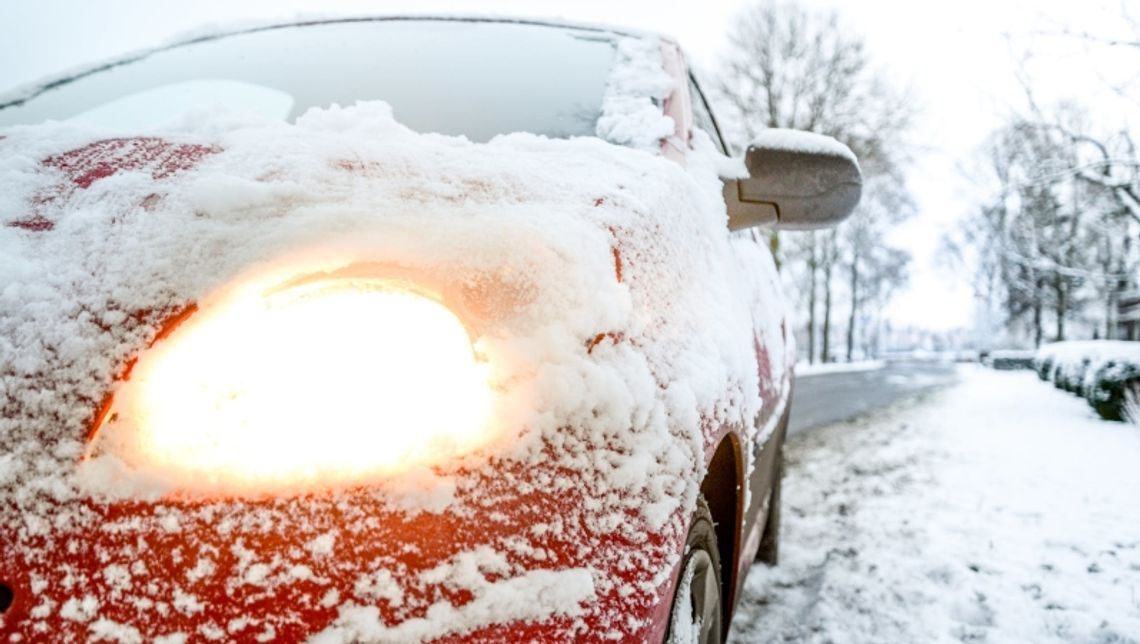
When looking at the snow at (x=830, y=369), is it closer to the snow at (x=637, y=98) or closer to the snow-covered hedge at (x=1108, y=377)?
the snow-covered hedge at (x=1108, y=377)

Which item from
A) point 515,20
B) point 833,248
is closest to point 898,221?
point 833,248

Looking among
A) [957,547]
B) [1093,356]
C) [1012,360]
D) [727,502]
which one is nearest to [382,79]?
[727,502]

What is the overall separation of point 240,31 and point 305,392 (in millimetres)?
2500

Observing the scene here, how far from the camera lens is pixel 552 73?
2102mm

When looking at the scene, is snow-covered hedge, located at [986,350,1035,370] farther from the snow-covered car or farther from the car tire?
the snow-covered car

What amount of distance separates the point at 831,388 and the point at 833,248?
69.5 ft

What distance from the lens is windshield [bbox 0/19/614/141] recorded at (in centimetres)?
193

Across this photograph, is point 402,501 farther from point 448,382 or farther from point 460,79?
point 460,79

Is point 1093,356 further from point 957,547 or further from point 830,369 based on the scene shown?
point 830,369

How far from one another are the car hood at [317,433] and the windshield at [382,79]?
0.72m

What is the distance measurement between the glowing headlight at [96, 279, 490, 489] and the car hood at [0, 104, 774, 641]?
23 mm

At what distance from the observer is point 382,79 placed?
215 cm

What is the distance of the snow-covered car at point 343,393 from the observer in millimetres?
718

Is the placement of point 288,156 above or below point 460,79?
below
